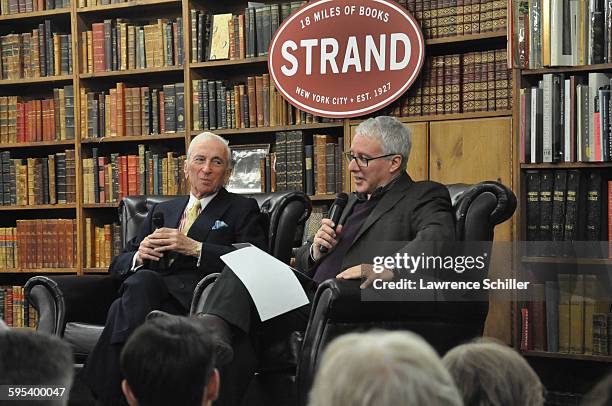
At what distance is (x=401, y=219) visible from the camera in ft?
9.71

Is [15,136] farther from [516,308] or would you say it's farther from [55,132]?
[516,308]

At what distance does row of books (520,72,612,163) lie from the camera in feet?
12.3

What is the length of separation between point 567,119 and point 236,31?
5.87 feet

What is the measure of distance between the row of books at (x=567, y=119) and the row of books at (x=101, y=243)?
2315 mm

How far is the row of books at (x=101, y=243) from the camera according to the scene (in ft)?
16.4

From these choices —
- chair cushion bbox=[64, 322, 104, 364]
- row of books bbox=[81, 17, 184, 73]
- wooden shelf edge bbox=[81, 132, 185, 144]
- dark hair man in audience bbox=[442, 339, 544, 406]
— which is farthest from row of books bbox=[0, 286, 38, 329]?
dark hair man in audience bbox=[442, 339, 544, 406]

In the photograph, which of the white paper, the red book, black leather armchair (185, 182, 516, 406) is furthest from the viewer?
the red book

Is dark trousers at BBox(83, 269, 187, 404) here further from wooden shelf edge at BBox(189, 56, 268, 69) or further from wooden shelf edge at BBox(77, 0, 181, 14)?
wooden shelf edge at BBox(77, 0, 181, 14)

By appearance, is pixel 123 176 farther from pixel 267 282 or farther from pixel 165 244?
pixel 267 282

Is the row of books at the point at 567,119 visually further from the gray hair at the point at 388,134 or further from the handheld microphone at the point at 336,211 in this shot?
the handheld microphone at the point at 336,211

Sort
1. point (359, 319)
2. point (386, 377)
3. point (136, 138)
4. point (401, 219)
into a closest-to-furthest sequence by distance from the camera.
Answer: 1. point (386, 377)
2. point (359, 319)
3. point (401, 219)
4. point (136, 138)

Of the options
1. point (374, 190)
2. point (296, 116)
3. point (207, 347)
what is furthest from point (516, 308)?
point (207, 347)

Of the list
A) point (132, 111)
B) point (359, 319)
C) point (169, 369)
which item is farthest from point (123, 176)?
point (169, 369)

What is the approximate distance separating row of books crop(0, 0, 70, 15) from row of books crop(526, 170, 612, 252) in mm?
2841
